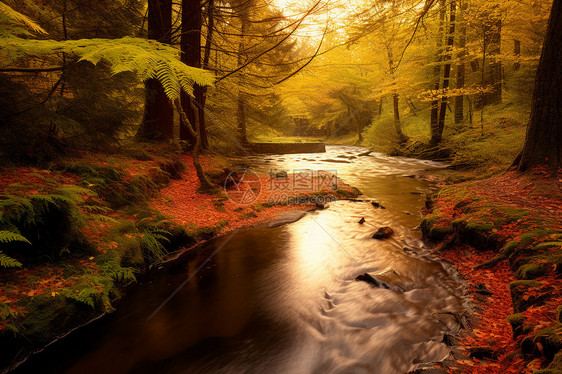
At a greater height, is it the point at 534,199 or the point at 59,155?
the point at 59,155

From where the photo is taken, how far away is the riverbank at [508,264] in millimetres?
2184

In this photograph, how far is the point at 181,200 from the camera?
676cm

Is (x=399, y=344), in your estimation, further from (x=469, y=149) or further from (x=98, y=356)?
(x=469, y=149)

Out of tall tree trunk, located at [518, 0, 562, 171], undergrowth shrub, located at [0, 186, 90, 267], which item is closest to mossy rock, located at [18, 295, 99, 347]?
undergrowth shrub, located at [0, 186, 90, 267]

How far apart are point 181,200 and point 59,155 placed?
264 centimetres

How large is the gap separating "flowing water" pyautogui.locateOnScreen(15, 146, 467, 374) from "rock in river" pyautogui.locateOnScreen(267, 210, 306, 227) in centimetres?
102

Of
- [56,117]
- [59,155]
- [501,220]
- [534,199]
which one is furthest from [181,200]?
[534,199]

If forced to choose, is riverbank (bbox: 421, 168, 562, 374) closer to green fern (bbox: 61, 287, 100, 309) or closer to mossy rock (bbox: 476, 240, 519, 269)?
mossy rock (bbox: 476, 240, 519, 269)

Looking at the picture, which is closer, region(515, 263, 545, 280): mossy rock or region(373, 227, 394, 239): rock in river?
region(515, 263, 545, 280): mossy rock

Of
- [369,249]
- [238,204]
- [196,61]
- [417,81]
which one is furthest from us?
[417,81]

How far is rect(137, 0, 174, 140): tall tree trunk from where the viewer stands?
7.66 metres

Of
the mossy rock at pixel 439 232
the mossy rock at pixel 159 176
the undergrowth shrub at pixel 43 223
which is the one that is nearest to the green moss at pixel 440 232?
the mossy rock at pixel 439 232

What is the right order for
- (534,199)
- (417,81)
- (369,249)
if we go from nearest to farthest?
(534,199), (369,249), (417,81)

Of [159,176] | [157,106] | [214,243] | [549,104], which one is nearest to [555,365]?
[214,243]
